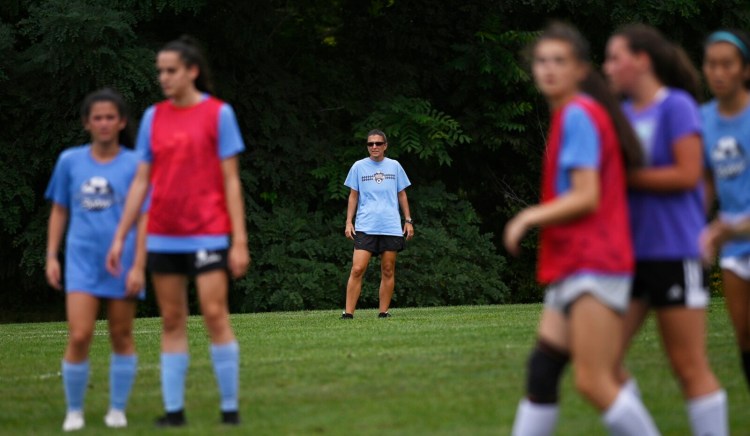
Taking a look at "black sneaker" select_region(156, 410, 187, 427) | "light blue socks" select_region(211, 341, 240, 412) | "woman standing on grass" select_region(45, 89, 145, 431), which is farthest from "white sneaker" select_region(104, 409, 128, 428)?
"light blue socks" select_region(211, 341, 240, 412)

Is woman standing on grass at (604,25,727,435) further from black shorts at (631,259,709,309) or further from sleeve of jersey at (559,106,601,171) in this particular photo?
sleeve of jersey at (559,106,601,171)

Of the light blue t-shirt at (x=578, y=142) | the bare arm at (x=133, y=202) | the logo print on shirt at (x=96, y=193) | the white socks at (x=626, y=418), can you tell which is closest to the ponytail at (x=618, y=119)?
the light blue t-shirt at (x=578, y=142)

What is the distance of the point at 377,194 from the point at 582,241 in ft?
36.1

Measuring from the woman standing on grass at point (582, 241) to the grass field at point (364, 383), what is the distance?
167 centimetres

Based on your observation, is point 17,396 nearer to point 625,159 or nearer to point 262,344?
point 262,344

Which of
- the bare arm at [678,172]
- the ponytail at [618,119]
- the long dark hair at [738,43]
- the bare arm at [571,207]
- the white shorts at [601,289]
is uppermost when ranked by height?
the long dark hair at [738,43]

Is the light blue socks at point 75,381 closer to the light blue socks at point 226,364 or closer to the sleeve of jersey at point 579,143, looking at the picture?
the light blue socks at point 226,364

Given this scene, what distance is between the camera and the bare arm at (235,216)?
23.3 feet

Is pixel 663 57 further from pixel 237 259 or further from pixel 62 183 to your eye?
pixel 62 183

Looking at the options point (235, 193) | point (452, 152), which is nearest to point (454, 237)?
point (452, 152)

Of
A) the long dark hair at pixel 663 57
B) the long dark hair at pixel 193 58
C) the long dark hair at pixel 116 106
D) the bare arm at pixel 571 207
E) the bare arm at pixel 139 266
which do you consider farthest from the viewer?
the long dark hair at pixel 116 106

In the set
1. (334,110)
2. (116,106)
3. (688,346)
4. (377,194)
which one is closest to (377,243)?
(377,194)

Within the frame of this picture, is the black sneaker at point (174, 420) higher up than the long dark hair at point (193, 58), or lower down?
lower down

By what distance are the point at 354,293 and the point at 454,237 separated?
11413 mm
